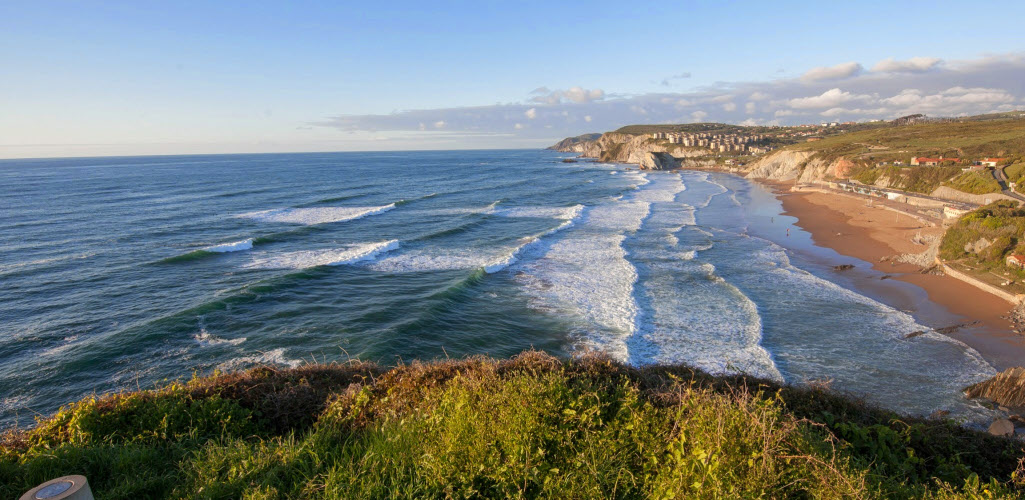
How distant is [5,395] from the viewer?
13.8 meters

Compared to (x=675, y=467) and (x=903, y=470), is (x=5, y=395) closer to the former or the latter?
(x=675, y=467)

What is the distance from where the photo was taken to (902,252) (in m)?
31.4

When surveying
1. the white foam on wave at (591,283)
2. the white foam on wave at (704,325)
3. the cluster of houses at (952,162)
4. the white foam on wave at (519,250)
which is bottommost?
the white foam on wave at (704,325)

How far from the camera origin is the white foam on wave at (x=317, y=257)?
27.7m

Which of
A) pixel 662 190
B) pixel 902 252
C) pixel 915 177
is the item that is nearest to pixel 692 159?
pixel 662 190

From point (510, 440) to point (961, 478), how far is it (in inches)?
222

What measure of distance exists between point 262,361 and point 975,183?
6237 cm

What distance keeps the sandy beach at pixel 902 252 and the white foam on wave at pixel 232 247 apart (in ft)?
122

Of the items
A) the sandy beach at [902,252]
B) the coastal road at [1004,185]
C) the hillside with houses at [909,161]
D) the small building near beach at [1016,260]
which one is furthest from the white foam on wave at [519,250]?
the hillside with houses at [909,161]

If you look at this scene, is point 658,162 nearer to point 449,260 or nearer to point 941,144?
point 941,144

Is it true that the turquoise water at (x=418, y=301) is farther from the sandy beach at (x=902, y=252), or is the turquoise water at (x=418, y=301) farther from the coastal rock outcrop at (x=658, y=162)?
the coastal rock outcrop at (x=658, y=162)

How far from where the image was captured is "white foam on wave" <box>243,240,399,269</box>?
90.7 ft

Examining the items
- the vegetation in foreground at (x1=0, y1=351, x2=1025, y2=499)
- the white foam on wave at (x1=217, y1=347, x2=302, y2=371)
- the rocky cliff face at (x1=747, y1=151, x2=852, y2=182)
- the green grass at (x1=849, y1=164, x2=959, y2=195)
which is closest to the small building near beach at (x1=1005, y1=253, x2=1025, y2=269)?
the vegetation in foreground at (x1=0, y1=351, x2=1025, y2=499)

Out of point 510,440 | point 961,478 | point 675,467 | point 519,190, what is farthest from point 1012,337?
point 519,190
